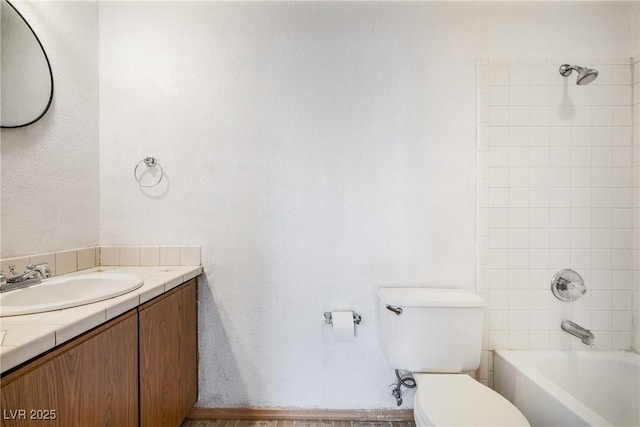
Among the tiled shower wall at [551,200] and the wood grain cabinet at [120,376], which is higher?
the tiled shower wall at [551,200]

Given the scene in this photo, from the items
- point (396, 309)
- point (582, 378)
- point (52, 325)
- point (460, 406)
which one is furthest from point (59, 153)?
point (582, 378)

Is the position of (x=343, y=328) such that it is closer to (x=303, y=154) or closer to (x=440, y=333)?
(x=440, y=333)

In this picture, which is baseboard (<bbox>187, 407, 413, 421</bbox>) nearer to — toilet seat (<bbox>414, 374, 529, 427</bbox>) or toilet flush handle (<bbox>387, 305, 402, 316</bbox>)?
toilet seat (<bbox>414, 374, 529, 427</bbox>)

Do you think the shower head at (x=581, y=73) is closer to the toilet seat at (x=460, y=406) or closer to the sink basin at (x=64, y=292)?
the toilet seat at (x=460, y=406)

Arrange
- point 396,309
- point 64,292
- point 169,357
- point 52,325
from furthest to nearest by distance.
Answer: point 396,309 < point 169,357 < point 64,292 < point 52,325

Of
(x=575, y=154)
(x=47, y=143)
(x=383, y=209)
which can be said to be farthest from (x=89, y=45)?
(x=575, y=154)

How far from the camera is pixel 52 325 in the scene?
2.52 ft

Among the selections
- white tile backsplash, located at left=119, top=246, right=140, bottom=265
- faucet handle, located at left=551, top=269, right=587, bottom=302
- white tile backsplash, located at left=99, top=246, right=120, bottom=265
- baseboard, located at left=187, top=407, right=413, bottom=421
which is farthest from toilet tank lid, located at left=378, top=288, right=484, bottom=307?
white tile backsplash, located at left=99, top=246, right=120, bottom=265

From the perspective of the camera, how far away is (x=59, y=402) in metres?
0.78

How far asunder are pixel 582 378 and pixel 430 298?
866 millimetres

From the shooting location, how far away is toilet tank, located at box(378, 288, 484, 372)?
141 centimetres

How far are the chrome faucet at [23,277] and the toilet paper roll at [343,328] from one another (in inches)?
47.5

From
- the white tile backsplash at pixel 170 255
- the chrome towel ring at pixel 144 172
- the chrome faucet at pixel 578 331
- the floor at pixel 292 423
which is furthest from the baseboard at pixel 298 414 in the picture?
the chrome towel ring at pixel 144 172

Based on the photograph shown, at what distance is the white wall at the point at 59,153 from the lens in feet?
4.04
